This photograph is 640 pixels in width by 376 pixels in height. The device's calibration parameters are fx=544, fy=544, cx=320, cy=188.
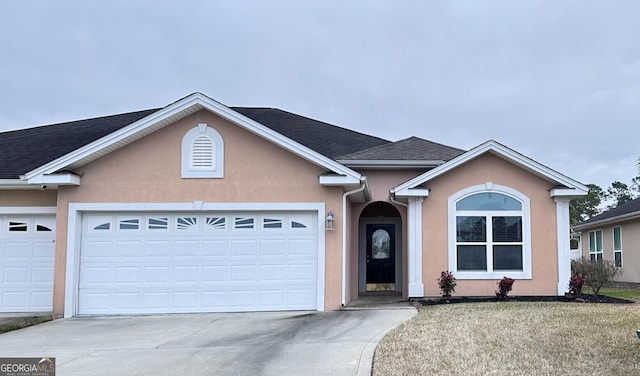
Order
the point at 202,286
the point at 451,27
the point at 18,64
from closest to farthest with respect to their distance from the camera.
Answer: the point at 202,286 < the point at 451,27 < the point at 18,64

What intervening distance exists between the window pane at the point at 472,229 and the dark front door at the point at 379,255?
352cm

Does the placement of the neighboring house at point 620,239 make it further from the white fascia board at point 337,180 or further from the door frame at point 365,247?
the white fascia board at point 337,180

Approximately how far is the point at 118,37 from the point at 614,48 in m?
19.0

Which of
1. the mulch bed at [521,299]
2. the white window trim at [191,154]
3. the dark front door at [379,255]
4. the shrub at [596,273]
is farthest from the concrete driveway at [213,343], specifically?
the shrub at [596,273]

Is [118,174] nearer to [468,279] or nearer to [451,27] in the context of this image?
[468,279]

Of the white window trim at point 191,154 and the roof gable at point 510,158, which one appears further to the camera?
the roof gable at point 510,158

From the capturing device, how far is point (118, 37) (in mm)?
21422

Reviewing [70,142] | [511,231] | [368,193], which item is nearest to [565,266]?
[511,231]

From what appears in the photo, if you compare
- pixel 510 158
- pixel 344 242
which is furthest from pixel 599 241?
pixel 344 242

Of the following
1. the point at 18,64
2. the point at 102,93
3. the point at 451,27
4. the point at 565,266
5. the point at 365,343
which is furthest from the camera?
the point at 102,93

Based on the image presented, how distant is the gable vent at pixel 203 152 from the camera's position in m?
12.2

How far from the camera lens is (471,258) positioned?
13.3m

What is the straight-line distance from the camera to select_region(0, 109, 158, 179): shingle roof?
13.9m

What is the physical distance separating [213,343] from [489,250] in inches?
299
